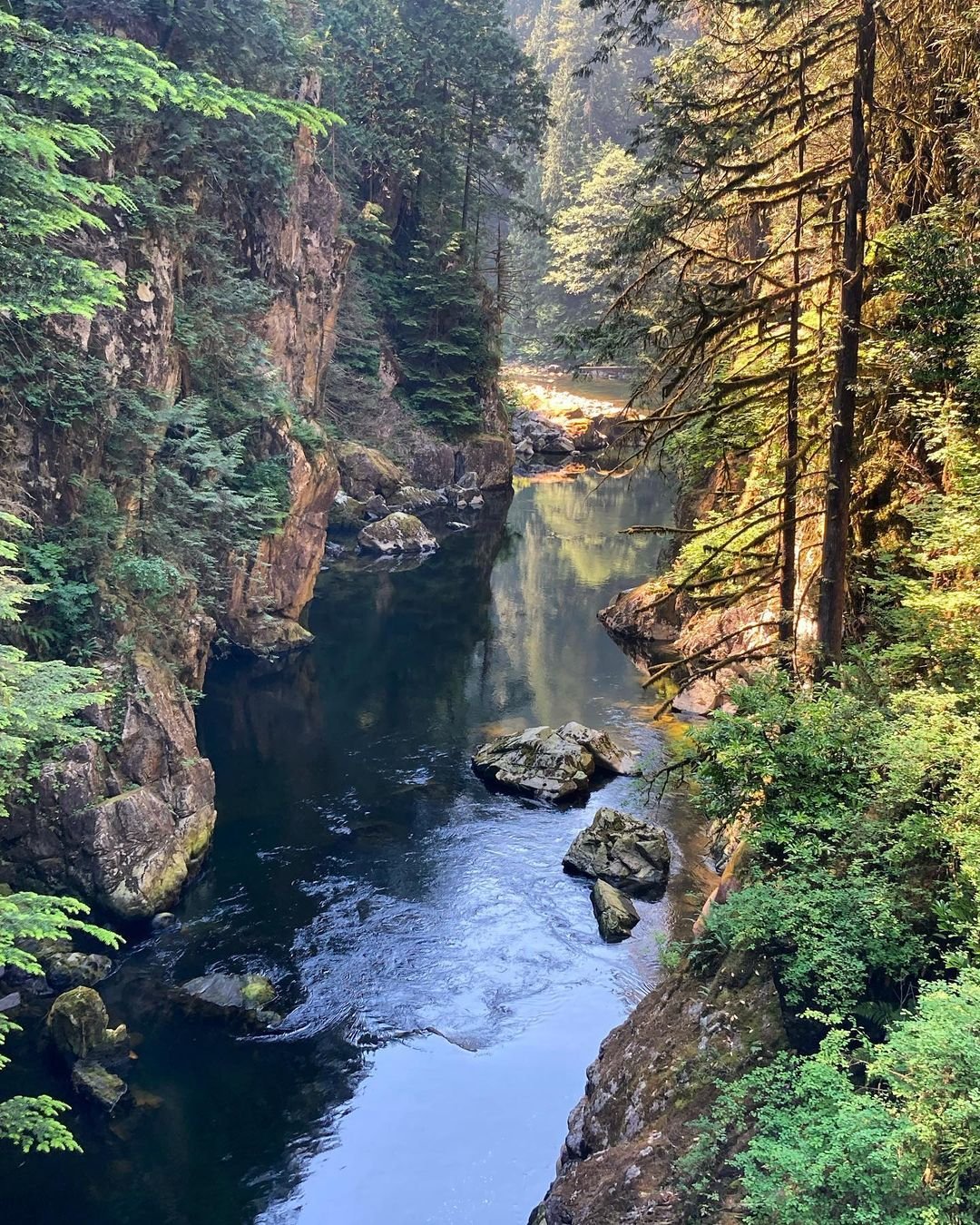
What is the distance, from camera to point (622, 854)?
1510 centimetres

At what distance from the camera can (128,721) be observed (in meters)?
14.4

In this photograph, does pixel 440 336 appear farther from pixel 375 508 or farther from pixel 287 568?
pixel 287 568

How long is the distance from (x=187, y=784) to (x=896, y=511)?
11991mm

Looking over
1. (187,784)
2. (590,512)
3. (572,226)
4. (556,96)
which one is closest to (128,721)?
(187,784)

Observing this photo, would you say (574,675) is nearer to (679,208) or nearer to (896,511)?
(896,511)

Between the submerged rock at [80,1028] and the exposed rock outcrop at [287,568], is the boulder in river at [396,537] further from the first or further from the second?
the submerged rock at [80,1028]

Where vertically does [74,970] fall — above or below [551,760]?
below

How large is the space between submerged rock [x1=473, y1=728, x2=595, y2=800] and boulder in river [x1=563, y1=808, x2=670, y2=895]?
1.96 metres

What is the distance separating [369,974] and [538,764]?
6.37 meters

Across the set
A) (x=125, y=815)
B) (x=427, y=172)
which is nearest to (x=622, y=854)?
(x=125, y=815)

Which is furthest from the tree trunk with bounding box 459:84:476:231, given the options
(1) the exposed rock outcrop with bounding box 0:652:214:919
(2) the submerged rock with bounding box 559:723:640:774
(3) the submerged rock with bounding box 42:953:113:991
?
(3) the submerged rock with bounding box 42:953:113:991

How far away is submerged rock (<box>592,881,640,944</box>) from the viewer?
13.7 m

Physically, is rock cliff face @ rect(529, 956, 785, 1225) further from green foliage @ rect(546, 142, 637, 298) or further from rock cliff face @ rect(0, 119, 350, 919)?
green foliage @ rect(546, 142, 637, 298)

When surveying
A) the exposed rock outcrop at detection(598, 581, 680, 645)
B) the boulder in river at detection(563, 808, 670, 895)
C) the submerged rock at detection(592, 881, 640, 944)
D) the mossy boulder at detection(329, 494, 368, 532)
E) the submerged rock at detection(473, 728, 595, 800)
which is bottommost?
the submerged rock at detection(592, 881, 640, 944)
